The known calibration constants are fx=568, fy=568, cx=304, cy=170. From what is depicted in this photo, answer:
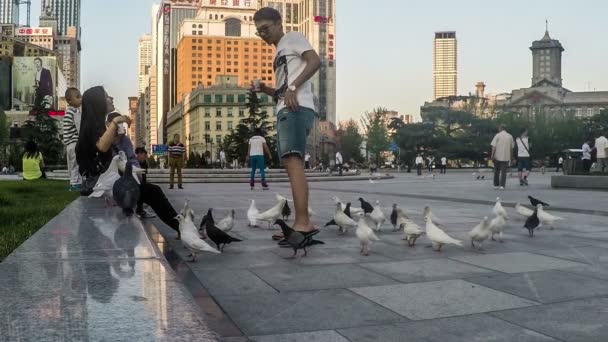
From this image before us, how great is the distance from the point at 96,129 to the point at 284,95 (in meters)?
2.03

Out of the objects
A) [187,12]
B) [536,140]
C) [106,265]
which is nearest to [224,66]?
[187,12]

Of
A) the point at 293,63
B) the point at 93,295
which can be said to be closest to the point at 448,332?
the point at 93,295

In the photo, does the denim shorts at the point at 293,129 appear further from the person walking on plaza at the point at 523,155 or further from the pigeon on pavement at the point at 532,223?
the person walking on plaza at the point at 523,155

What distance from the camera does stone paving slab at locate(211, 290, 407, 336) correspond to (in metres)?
2.54

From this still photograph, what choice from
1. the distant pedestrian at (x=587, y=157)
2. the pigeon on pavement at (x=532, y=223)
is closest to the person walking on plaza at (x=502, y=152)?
the distant pedestrian at (x=587, y=157)

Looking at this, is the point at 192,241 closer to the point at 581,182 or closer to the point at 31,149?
the point at 31,149

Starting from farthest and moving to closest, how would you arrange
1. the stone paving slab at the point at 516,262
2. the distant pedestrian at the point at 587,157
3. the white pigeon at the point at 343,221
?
the distant pedestrian at the point at 587,157 < the white pigeon at the point at 343,221 < the stone paving slab at the point at 516,262

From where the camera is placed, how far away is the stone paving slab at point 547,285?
3139 mm

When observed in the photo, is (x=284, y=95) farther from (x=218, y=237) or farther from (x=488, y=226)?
(x=488, y=226)

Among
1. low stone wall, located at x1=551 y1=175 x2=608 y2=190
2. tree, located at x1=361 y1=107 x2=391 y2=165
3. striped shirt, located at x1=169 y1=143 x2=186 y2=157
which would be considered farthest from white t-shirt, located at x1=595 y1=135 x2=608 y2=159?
tree, located at x1=361 y1=107 x2=391 y2=165

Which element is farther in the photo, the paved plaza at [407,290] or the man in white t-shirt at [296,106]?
the man in white t-shirt at [296,106]

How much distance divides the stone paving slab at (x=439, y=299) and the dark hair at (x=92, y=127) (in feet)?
11.5

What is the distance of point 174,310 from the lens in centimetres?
213

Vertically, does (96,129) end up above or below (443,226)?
above
